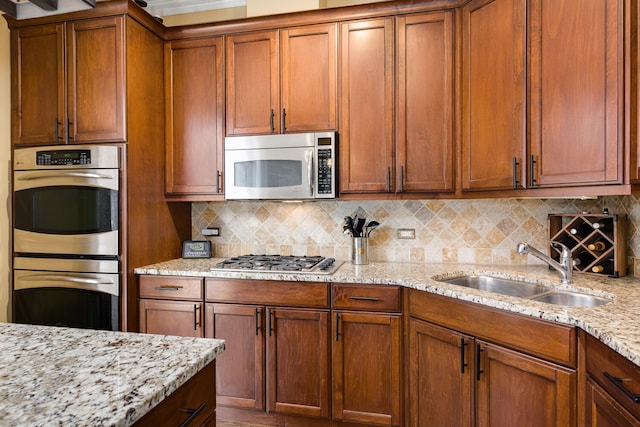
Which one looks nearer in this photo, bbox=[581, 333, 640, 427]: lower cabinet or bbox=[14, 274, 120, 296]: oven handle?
bbox=[581, 333, 640, 427]: lower cabinet

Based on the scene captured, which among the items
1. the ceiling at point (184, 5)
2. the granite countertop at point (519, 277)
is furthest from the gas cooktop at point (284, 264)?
the ceiling at point (184, 5)

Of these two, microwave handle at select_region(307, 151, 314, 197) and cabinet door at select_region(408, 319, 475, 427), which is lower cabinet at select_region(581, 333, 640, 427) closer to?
cabinet door at select_region(408, 319, 475, 427)

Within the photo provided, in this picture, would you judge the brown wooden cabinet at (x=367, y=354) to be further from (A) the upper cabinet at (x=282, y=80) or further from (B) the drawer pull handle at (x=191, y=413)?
(B) the drawer pull handle at (x=191, y=413)

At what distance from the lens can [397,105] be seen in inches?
99.2

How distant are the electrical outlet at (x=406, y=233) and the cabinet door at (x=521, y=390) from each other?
1.10 metres

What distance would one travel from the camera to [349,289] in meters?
2.30

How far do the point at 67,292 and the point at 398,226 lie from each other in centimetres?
223

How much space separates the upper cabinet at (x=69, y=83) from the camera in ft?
8.29

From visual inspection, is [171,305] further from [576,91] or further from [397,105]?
[576,91]

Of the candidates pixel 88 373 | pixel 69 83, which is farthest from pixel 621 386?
pixel 69 83

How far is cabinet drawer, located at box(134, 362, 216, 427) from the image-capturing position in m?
0.90

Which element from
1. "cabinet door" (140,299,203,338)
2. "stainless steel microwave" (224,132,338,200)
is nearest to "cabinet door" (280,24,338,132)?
"stainless steel microwave" (224,132,338,200)

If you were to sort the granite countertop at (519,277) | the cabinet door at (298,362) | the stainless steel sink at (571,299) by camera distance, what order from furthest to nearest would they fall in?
the cabinet door at (298,362) < the stainless steel sink at (571,299) < the granite countertop at (519,277)

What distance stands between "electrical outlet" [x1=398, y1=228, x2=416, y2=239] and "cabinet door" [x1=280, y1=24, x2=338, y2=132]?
88 cm
